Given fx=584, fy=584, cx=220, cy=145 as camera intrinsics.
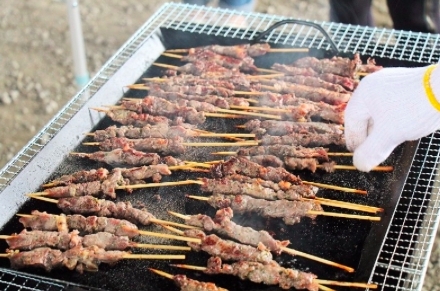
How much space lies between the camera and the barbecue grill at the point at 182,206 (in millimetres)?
3285

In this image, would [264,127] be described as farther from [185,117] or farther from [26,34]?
[26,34]

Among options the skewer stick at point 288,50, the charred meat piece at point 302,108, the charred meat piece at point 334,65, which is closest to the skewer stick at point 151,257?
the charred meat piece at point 302,108

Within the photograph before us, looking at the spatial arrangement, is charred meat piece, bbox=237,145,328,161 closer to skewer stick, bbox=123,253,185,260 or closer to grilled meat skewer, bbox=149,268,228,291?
skewer stick, bbox=123,253,185,260

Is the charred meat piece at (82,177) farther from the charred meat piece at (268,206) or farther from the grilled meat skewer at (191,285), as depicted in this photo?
the grilled meat skewer at (191,285)

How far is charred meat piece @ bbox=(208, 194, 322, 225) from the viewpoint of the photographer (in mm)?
3631

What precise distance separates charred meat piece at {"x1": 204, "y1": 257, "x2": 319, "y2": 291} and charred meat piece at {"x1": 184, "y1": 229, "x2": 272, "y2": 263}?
2.1 inches

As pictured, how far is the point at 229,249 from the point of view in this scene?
3.42 m

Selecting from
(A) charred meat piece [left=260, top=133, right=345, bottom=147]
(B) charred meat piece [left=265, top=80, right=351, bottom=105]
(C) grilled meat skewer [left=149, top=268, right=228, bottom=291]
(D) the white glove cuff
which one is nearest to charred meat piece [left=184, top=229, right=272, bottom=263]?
(C) grilled meat skewer [left=149, top=268, right=228, bottom=291]

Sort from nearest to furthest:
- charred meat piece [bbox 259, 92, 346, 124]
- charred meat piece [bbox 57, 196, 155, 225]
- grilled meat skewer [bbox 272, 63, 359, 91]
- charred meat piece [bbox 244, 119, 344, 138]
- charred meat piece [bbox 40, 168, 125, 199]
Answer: charred meat piece [bbox 57, 196, 155, 225], charred meat piece [bbox 40, 168, 125, 199], charred meat piece [bbox 244, 119, 344, 138], charred meat piece [bbox 259, 92, 346, 124], grilled meat skewer [bbox 272, 63, 359, 91]

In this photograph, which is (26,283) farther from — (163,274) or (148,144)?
(148,144)

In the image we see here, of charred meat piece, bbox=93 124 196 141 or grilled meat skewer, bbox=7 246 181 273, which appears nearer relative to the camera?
grilled meat skewer, bbox=7 246 181 273

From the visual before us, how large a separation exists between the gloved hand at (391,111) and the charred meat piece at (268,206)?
0.50 m

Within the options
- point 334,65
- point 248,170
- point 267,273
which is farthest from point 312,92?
point 267,273

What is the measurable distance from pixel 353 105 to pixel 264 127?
2.68 ft
